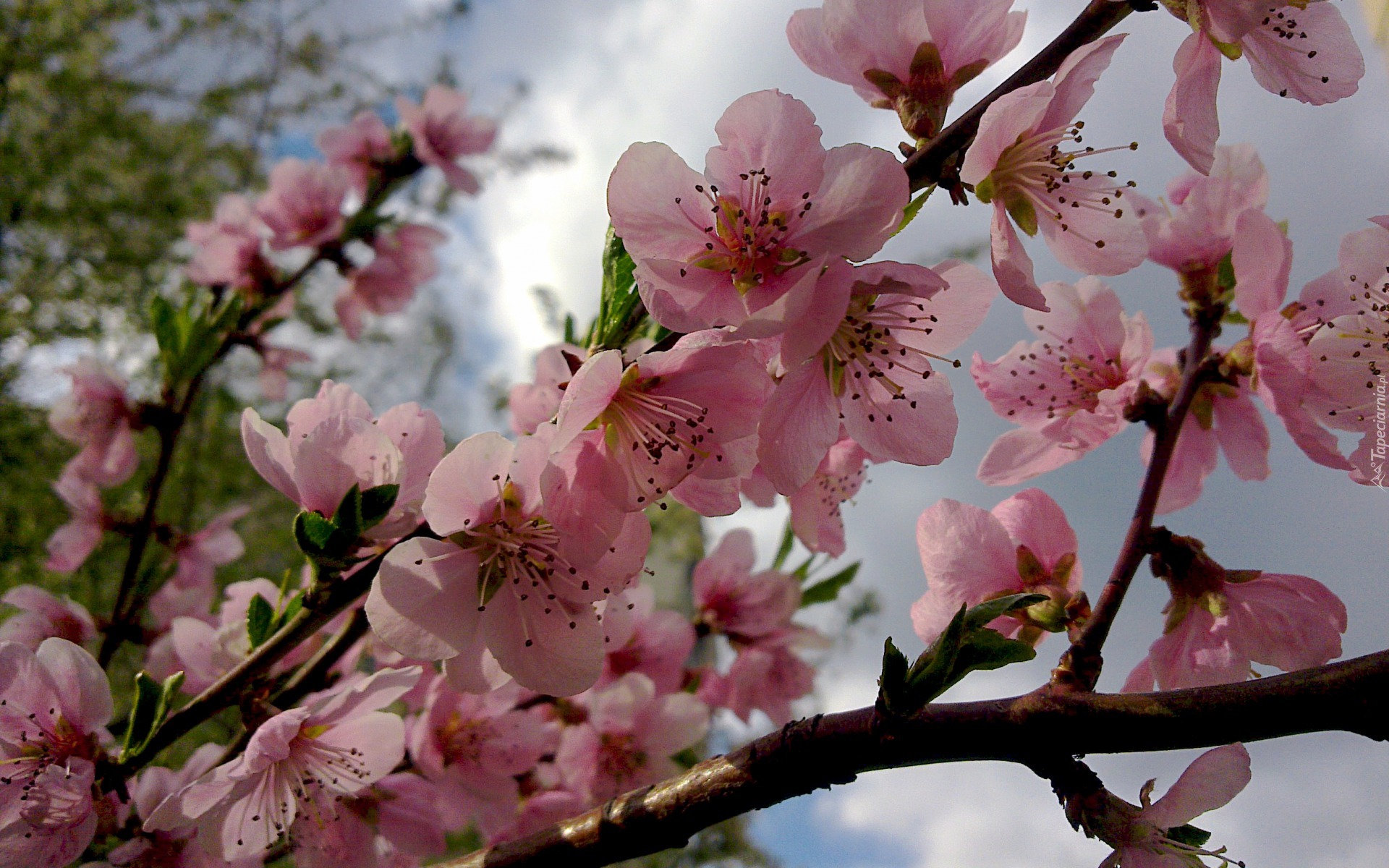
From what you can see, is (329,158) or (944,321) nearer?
(944,321)

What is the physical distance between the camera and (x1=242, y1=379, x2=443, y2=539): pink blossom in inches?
27.6

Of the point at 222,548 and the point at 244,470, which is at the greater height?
the point at 244,470

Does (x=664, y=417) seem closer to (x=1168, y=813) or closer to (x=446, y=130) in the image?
(x=1168, y=813)

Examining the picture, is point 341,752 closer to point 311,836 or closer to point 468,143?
point 311,836

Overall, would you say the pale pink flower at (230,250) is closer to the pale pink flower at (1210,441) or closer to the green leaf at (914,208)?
the green leaf at (914,208)

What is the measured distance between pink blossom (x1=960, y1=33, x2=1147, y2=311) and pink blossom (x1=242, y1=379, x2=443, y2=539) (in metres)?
0.54

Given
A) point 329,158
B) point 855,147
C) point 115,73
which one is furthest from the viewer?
point 115,73

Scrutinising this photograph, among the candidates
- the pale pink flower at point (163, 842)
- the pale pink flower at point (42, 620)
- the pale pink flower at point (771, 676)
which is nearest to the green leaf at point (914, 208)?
the pale pink flower at point (163, 842)

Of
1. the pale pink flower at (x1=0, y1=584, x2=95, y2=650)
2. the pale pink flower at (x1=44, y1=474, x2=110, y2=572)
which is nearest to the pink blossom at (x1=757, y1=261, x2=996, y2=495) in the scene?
the pale pink flower at (x1=0, y1=584, x2=95, y2=650)

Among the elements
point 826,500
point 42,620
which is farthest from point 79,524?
point 826,500

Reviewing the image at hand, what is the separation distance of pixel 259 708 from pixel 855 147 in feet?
2.57

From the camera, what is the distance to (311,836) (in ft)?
2.92

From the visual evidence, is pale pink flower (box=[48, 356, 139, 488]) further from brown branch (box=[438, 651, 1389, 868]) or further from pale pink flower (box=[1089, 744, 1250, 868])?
pale pink flower (box=[1089, 744, 1250, 868])

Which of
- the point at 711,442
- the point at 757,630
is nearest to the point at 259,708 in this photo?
the point at 711,442
